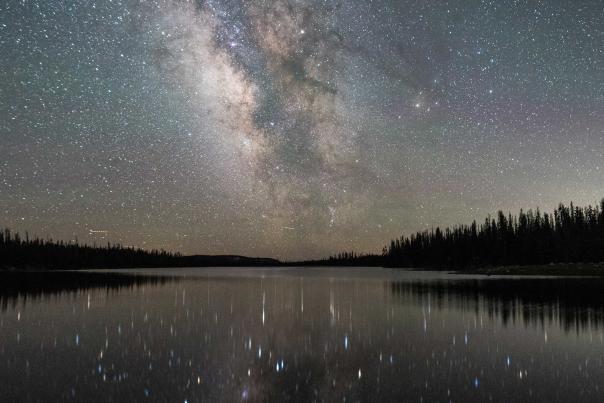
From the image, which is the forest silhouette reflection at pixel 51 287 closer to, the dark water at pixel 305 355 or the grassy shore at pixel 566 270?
the dark water at pixel 305 355

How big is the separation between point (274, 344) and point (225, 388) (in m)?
7.32

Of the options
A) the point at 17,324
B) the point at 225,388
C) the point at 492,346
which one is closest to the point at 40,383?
the point at 225,388

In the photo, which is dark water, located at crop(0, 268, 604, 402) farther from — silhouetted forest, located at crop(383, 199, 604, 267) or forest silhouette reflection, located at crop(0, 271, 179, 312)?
silhouetted forest, located at crop(383, 199, 604, 267)

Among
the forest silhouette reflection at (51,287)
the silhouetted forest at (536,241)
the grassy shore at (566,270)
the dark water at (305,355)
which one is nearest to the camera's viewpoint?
the dark water at (305,355)

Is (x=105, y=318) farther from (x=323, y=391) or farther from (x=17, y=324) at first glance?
(x=323, y=391)

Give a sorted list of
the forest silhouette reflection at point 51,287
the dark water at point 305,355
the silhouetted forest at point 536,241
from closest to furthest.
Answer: the dark water at point 305,355, the forest silhouette reflection at point 51,287, the silhouetted forest at point 536,241

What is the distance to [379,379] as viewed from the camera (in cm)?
1379

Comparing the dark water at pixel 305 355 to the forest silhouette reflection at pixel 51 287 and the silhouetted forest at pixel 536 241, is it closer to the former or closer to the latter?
the forest silhouette reflection at pixel 51 287

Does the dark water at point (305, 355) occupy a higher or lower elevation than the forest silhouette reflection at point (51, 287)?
higher

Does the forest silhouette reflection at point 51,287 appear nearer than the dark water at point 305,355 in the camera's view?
No

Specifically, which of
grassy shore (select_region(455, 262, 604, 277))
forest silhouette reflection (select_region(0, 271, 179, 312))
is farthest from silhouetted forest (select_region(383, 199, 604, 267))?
forest silhouette reflection (select_region(0, 271, 179, 312))

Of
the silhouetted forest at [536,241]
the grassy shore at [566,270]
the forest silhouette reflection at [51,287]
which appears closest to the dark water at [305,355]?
the forest silhouette reflection at [51,287]

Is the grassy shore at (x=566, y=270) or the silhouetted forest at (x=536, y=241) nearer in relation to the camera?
the grassy shore at (x=566, y=270)

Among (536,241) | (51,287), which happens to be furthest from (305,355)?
(536,241)
